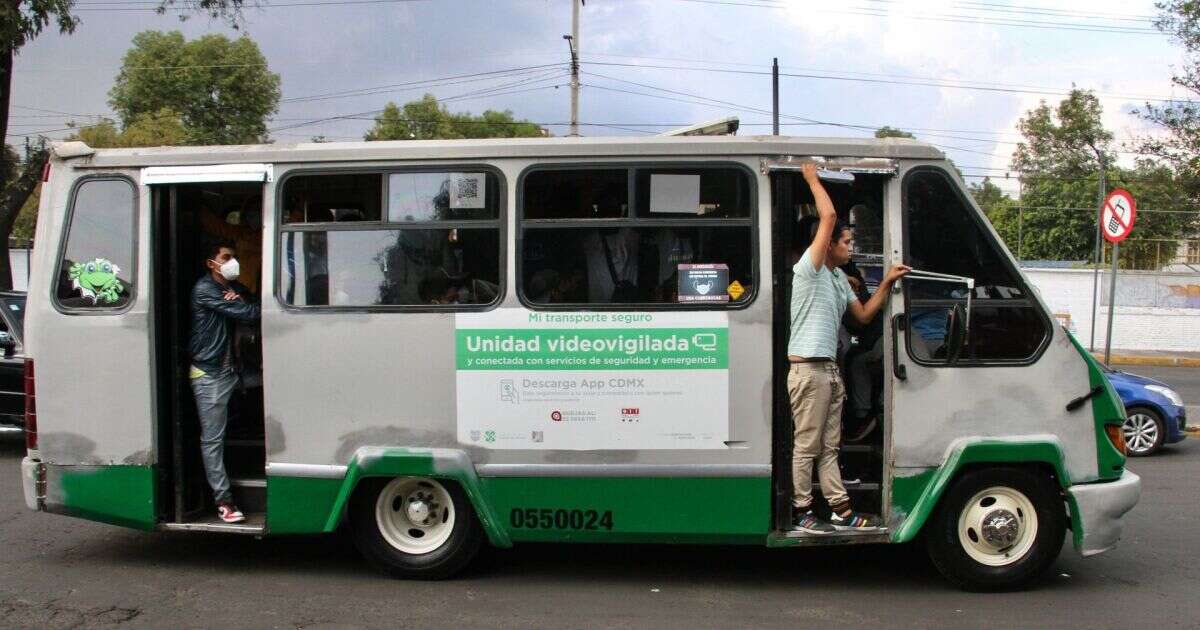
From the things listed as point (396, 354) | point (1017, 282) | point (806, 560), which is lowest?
point (806, 560)

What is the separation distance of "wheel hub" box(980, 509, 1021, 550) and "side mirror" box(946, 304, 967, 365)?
886 mm

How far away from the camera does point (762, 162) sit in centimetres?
525

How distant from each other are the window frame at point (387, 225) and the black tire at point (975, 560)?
272 centimetres

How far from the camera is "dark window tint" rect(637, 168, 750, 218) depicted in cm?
529

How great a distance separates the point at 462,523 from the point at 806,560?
2182mm

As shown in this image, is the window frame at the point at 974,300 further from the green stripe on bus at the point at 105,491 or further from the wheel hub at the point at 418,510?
the green stripe on bus at the point at 105,491

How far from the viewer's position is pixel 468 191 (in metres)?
5.41

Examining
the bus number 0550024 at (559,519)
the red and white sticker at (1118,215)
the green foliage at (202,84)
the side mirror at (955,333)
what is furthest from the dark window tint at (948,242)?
the green foliage at (202,84)

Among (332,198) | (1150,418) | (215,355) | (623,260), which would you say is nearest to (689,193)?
(623,260)

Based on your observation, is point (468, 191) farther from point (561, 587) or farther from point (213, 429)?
point (561, 587)

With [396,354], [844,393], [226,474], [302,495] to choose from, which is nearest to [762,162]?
[844,393]

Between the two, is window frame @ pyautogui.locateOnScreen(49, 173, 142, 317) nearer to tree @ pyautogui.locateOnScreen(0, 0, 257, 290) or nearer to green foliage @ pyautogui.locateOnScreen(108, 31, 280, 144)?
tree @ pyautogui.locateOnScreen(0, 0, 257, 290)

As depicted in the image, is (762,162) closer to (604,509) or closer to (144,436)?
(604,509)

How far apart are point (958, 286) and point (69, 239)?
5098 millimetres
